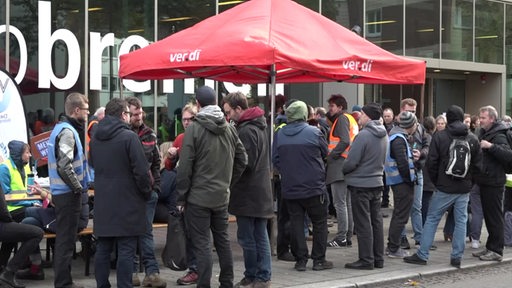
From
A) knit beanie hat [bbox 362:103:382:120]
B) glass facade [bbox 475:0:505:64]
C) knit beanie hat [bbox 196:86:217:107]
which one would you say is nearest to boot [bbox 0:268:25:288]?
knit beanie hat [bbox 196:86:217:107]

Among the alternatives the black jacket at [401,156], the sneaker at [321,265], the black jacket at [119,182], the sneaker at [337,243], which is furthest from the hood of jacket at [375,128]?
the black jacket at [119,182]

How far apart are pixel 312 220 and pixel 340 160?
1960 mm

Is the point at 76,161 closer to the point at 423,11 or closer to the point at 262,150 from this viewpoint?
the point at 262,150

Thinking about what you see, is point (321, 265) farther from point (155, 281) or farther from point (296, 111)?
point (155, 281)

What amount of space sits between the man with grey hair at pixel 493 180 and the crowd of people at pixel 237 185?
0.02 metres

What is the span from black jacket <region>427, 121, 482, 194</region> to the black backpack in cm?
6

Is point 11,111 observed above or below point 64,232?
above

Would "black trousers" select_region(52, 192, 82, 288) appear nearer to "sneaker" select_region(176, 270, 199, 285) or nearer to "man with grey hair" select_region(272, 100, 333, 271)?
"sneaker" select_region(176, 270, 199, 285)

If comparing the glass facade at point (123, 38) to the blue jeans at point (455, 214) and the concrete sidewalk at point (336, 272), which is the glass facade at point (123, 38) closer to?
the concrete sidewalk at point (336, 272)

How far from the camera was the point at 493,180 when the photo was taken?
1047cm

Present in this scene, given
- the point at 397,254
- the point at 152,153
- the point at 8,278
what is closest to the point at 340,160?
the point at 397,254

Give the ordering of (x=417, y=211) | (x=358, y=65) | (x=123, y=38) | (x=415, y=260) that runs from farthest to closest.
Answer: (x=123, y=38) < (x=417, y=211) < (x=415, y=260) < (x=358, y=65)

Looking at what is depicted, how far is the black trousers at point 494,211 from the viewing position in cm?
1049

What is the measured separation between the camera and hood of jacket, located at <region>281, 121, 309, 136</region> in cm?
921
